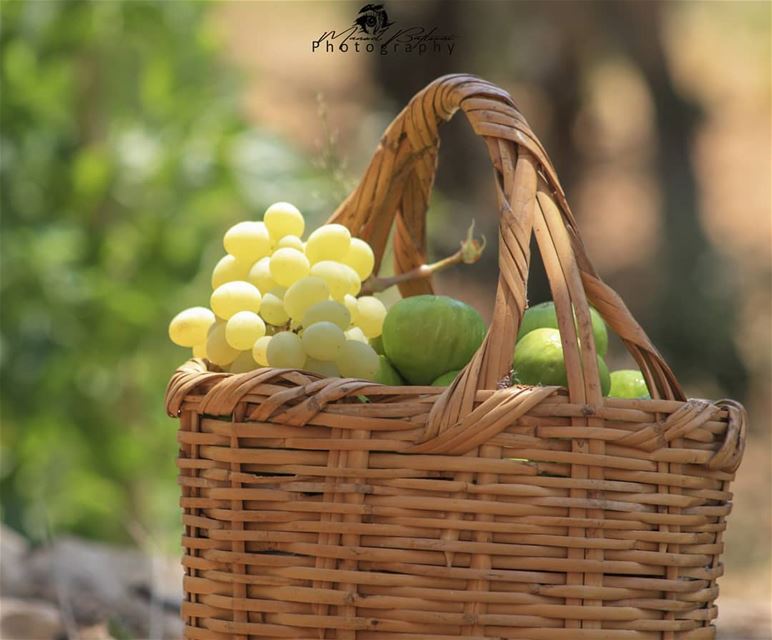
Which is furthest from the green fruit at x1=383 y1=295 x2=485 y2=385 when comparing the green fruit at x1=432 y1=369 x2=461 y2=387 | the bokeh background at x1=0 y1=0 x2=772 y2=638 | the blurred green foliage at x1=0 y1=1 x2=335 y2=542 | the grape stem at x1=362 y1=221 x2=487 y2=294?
the blurred green foliage at x1=0 y1=1 x2=335 y2=542

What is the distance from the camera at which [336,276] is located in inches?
37.6

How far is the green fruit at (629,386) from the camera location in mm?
954

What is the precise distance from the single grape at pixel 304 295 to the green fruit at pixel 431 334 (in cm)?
7

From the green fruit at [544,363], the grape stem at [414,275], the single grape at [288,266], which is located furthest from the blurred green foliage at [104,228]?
the green fruit at [544,363]

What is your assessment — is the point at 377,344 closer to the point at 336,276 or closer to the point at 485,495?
the point at 336,276

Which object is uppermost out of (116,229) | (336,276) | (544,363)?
(116,229)

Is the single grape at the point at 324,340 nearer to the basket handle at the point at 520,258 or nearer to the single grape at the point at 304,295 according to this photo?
the single grape at the point at 304,295

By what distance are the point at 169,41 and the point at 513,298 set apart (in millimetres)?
2114

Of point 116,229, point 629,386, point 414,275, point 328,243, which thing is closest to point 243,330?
point 328,243

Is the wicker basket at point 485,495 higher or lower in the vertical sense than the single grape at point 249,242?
lower

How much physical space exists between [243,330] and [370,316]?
154mm

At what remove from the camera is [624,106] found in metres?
6.11

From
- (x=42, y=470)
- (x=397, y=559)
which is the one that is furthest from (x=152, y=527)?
(x=397, y=559)

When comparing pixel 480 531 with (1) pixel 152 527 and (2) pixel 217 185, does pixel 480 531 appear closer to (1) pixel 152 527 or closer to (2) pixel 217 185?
(2) pixel 217 185
